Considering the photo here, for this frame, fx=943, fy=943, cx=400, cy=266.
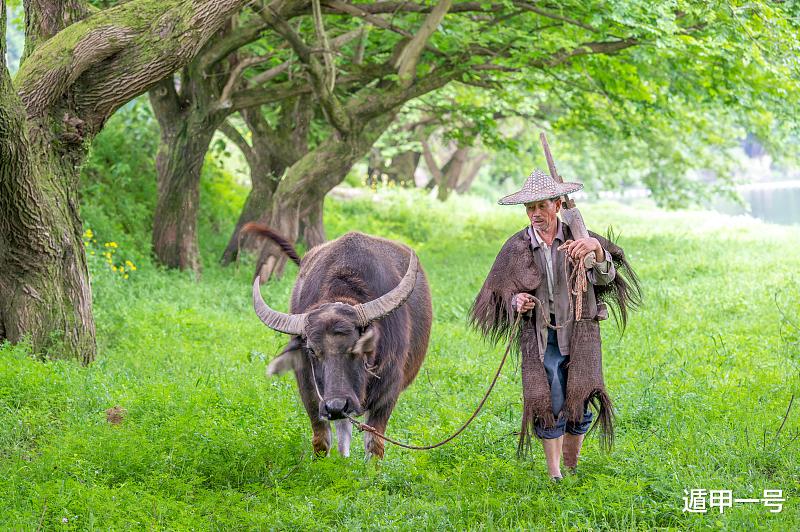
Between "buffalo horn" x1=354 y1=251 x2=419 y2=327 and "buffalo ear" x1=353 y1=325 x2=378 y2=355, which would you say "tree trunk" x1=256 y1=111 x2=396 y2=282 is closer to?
"buffalo horn" x1=354 y1=251 x2=419 y2=327

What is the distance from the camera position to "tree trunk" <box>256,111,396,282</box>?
15516 mm

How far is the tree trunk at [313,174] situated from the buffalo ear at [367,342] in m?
8.66

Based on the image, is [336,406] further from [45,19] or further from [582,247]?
[45,19]

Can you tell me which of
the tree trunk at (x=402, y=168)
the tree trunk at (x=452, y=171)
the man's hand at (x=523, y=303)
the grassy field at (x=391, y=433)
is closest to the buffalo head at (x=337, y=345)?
the grassy field at (x=391, y=433)

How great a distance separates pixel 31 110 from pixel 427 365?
442cm

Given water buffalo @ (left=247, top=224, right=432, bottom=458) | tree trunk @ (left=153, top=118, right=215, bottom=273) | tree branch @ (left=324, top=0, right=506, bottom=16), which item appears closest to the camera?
water buffalo @ (left=247, top=224, right=432, bottom=458)

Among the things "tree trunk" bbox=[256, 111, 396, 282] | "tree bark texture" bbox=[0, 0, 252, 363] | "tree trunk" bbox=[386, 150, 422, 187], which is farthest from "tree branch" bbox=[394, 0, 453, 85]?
"tree trunk" bbox=[386, 150, 422, 187]

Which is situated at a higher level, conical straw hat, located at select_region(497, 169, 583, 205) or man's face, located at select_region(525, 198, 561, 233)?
conical straw hat, located at select_region(497, 169, 583, 205)

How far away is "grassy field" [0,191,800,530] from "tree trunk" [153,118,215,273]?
2.63 meters

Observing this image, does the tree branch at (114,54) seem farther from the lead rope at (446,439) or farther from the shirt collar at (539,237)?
the shirt collar at (539,237)

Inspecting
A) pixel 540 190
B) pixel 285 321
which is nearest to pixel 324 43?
pixel 285 321

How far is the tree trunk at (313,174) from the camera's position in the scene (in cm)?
1552

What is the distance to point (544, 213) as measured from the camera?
5.76 metres

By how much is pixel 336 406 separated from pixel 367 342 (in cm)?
55
